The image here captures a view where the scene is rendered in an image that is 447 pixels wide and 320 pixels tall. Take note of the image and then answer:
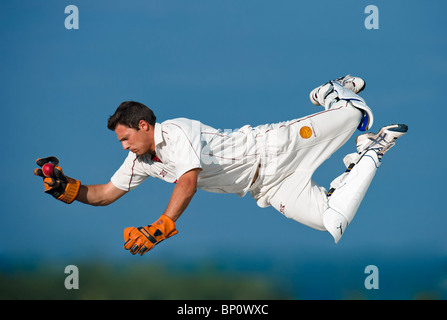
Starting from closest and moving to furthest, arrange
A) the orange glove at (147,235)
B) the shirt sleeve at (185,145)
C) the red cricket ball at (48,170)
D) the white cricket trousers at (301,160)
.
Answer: the orange glove at (147,235) → the shirt sleeve at (185,145) → the red cricket ball at (48,170) → the white cricket trousers at (301,160)

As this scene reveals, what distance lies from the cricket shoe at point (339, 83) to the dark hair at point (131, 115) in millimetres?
1973

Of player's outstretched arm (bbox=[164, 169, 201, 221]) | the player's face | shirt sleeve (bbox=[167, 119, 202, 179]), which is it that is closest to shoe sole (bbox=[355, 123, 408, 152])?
shirt sleeve (bbox=[167, 119, 202, 179])

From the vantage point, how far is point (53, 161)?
6508mm

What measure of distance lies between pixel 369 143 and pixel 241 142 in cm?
136

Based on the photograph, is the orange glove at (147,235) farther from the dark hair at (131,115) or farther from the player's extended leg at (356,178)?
the player's extended leg at (356,178)

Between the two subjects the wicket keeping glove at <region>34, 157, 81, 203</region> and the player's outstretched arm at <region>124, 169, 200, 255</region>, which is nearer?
the player's outstretched arm at <region>124, 169, 200, 255</region>

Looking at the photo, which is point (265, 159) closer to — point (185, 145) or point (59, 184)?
point (185, 145)

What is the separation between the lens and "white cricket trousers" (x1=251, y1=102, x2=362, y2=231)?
6523 mm

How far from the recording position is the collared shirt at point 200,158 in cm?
587

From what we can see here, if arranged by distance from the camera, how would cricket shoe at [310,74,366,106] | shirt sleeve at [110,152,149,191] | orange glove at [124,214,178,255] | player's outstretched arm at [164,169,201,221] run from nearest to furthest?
orange glove at [124,214,178,255] < player's outstretched arm at [164,169,201,221] < shirt sleeve at [110,152,149,191] < cricket shoe at [310,74,366,106]

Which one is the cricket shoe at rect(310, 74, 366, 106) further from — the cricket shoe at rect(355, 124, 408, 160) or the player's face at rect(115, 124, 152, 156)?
the player's face at rect(115, 124, 152, 156)

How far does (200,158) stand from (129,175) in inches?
44.8

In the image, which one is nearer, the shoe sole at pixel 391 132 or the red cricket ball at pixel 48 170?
the red cricket ball at pixel 48 170

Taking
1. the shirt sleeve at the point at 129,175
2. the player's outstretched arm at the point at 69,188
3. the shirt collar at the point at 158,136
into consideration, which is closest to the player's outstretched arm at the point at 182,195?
the shirt collar at the point at 158,136
